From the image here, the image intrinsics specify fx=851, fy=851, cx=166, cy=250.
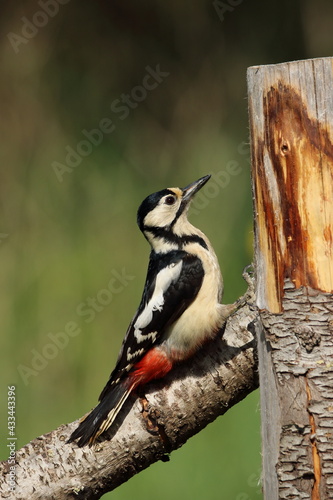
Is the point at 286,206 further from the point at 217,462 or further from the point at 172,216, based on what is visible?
the point at 217,462

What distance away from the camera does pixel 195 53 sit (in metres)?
5.05

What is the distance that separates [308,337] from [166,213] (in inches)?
43.9

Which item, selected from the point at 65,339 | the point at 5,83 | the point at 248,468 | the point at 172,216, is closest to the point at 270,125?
the point at 172,216

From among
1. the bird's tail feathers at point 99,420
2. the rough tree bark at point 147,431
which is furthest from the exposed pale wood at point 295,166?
the bird's tail feathers at point 99,420

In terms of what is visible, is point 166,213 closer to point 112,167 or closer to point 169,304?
point 169,304

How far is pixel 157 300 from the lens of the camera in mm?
2959

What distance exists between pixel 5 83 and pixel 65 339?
1517 millimetres

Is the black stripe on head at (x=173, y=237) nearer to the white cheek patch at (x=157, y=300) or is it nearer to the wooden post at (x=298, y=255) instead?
the white cheek patch at (x=157, y=300)

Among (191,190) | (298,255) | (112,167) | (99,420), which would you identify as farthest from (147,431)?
(112,167)

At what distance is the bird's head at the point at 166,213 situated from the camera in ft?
10.2

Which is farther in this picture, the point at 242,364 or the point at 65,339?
the point at 65,339

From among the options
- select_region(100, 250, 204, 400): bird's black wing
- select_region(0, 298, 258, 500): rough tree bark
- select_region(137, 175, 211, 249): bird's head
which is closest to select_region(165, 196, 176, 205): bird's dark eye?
select_region(137, 175, 211, 249): bird's head

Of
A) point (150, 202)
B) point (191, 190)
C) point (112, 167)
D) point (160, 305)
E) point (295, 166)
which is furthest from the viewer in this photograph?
point (112, 167)

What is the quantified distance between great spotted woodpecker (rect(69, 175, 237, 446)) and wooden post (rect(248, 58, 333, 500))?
2.35 feet
